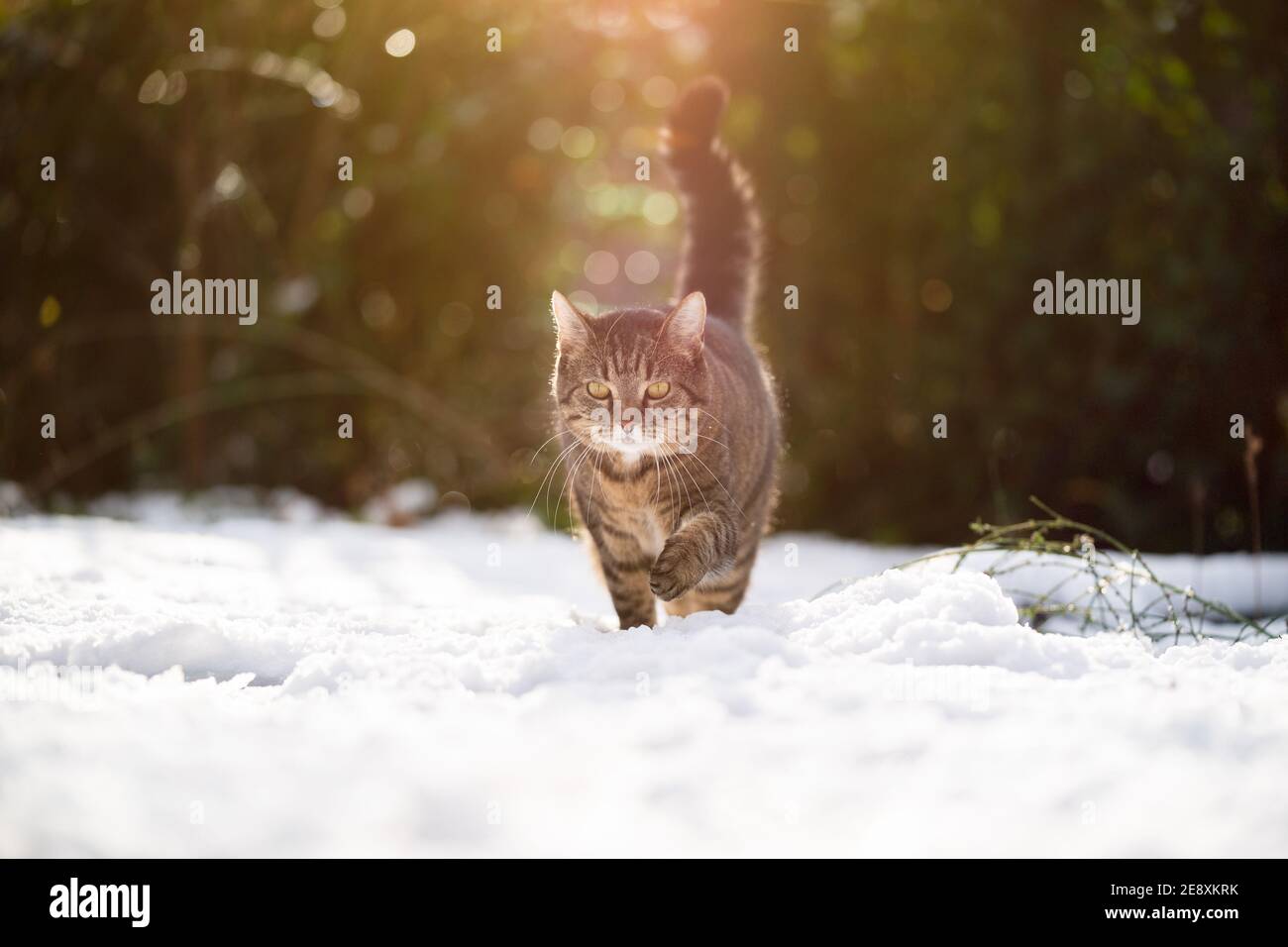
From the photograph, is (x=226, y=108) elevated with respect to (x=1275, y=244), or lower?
elevated

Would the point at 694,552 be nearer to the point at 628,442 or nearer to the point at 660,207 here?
the point at 628,442

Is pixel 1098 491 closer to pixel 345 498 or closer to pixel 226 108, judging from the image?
pixel 345 498

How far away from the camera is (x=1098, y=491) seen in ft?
15.2

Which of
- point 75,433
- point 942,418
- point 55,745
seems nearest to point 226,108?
point 75,433

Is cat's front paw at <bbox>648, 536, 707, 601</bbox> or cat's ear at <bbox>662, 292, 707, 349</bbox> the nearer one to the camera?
cat's front paw at <bbox>648, 536, 707, 601</bbox>

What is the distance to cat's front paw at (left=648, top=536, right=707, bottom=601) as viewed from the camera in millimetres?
2369

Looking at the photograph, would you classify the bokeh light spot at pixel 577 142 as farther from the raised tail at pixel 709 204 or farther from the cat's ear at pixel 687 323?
the cat's ear at pixel 687 323

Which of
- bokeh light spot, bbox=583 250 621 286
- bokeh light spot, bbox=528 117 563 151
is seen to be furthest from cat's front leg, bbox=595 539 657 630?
bokeh light spot, bbox=583 250 621 286

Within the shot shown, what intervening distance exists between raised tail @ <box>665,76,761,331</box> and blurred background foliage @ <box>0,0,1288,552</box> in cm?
95

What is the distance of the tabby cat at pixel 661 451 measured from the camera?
8.48 ft

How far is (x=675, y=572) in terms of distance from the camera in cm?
238

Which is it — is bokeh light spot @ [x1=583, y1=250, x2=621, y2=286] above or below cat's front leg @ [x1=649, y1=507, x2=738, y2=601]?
above

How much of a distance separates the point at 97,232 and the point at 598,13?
2.82 m

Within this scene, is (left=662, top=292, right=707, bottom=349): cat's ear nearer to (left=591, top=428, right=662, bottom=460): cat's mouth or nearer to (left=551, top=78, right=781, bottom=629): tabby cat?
(left=551, top=78, right=781, bottom=629): tabby cat
